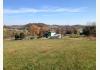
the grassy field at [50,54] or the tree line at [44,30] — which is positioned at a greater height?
the tree line at [44,30]

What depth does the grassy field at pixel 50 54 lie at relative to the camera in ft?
7.88

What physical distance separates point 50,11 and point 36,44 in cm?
32

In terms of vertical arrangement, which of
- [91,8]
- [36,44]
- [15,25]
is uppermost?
[91,8]

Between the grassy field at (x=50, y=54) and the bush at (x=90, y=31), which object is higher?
the bush at (x=90, y=31)

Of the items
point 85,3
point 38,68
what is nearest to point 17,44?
point 38,68

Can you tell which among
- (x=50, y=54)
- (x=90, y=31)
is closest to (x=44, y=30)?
(x=50, y=54)

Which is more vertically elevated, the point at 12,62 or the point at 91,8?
the point at 91,8

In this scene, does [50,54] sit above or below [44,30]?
below

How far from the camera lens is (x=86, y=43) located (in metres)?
2.43

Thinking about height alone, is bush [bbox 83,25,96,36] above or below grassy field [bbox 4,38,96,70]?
above

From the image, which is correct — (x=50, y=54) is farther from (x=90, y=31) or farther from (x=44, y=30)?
(x=90, y=31)

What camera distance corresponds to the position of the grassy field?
7.88 ft

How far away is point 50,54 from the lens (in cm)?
244

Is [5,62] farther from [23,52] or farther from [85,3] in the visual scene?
[85,3]
